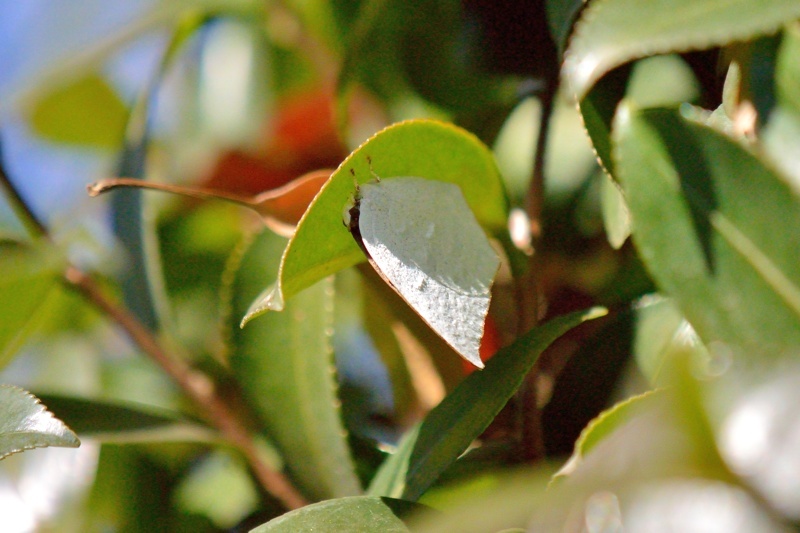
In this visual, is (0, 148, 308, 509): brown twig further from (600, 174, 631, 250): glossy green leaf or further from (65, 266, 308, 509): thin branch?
(600, 174, 631, 250): glossy green leaf

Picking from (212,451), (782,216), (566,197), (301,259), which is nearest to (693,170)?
(782,216)

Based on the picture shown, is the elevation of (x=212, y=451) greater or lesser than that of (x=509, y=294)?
lesser

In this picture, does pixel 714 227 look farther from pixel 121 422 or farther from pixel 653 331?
pixel 121 422

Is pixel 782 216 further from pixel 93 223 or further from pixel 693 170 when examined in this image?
pixel 93 223

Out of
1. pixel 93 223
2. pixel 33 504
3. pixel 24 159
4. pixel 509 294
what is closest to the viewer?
pixel 509 294

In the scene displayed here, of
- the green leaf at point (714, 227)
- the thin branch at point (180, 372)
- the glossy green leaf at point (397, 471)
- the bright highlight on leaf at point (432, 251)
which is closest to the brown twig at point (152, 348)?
the thin branch at point (180, 372)
